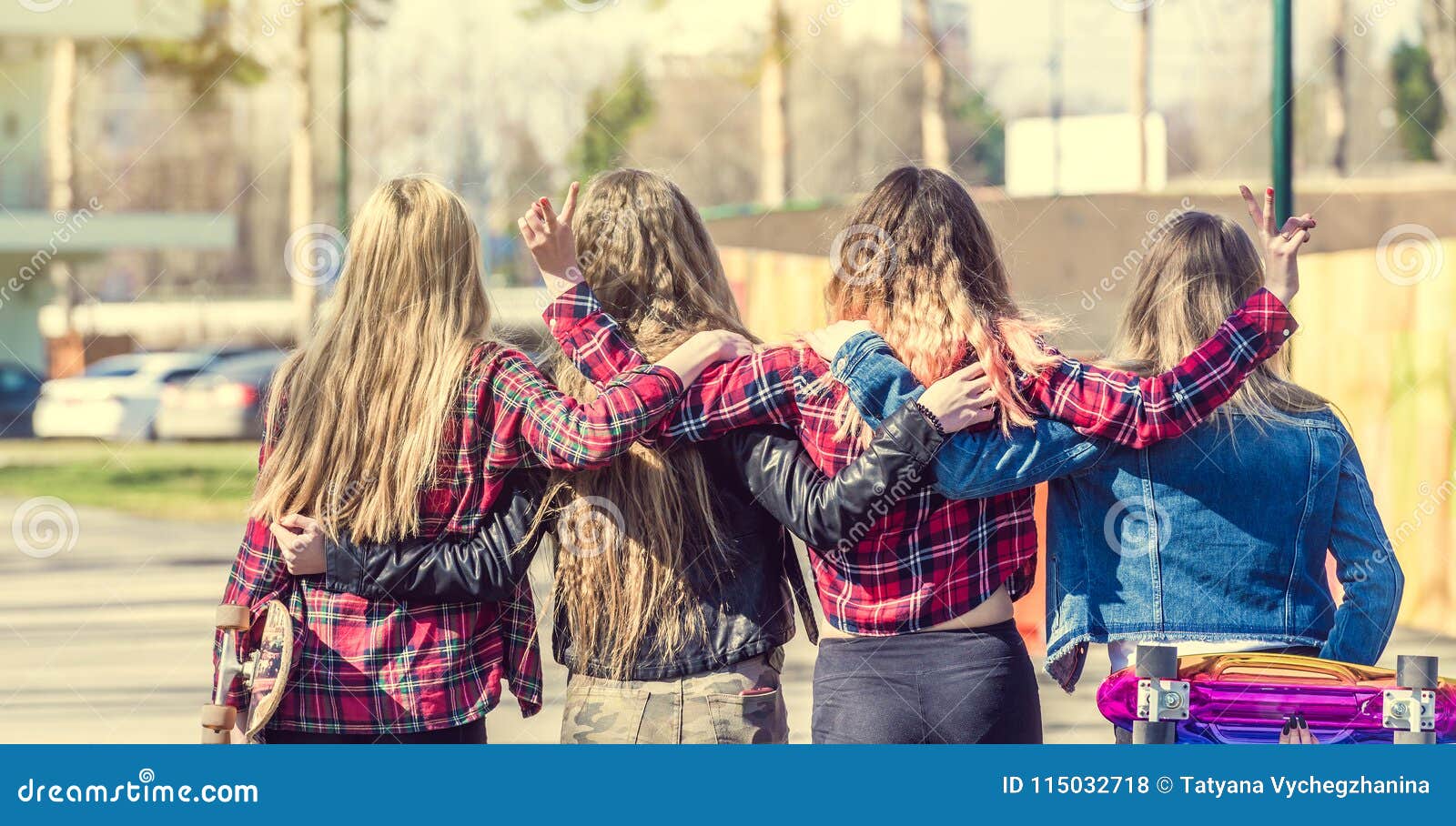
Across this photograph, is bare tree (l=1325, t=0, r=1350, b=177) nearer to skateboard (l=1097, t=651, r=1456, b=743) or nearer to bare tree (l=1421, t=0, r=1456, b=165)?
bare tree (l=1421, t=0, r=1456, b=165)

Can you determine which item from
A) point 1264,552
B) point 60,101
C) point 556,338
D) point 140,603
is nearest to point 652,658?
point 556,338

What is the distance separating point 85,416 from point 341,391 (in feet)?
70.4

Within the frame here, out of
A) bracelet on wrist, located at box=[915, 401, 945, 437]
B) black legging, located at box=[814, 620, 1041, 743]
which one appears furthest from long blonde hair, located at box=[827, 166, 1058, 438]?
black legging, located at box=[814, 620, 1041, 743]

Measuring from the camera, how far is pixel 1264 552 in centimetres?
307

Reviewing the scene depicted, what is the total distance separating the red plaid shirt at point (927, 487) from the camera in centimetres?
296

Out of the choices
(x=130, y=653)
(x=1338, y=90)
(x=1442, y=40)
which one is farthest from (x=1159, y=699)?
(x=1442, y=40)

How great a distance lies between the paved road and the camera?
642 centimetres

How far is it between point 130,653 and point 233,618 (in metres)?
5.40

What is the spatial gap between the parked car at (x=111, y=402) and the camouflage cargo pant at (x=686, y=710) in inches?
819

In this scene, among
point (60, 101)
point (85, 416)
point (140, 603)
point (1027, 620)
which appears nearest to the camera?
point (1027, 620)

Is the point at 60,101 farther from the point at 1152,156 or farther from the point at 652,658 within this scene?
the point at 652,658

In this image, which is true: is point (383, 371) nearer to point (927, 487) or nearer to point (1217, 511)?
point (927, 487)

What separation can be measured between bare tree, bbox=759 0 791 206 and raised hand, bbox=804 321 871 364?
17676 millimetres

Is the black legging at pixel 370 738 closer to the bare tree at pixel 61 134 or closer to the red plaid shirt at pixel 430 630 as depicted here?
the red plaid shirt at pixel 430 630
